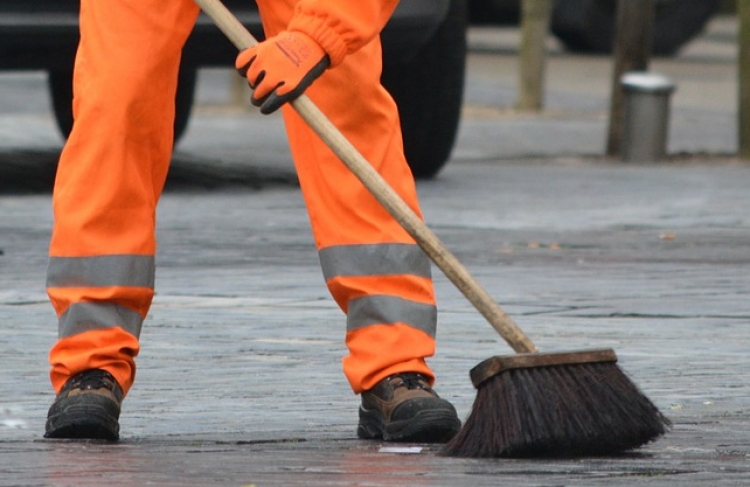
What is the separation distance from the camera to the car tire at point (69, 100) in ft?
35.2

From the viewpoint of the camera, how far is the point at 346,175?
3908 mm

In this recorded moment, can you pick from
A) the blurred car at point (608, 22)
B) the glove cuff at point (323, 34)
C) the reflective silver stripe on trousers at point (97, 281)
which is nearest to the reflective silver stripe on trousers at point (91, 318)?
the reflective silver stripe on trousers at point (97, 281)

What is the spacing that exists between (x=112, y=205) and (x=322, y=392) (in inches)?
23.9

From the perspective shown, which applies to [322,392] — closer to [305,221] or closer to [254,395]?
[254,395]

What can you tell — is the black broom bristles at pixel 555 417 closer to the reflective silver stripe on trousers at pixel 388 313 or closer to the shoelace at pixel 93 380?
the reflective silver stripe on trousers at pixel 388 313

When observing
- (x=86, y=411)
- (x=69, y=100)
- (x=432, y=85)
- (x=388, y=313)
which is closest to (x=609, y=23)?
(x=69, y=100)

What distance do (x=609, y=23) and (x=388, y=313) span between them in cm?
1801

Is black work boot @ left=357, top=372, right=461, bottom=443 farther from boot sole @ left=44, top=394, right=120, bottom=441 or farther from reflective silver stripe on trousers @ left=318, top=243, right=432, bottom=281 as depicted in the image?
boot sole @ left=44, top=394, right=120, bottom=441

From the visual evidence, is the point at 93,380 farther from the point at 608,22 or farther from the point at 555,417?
the point at 608,22

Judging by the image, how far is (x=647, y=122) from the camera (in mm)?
10633

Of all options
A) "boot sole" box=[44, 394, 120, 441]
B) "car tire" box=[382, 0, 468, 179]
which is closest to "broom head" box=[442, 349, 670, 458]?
"boot sole" box=[44, 394, 120, 441]

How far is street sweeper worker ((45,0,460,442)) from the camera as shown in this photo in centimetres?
382

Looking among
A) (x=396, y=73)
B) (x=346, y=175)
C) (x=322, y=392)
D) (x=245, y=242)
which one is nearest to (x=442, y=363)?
(x=322, y=392)

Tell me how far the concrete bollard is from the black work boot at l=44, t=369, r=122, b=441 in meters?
6.99
